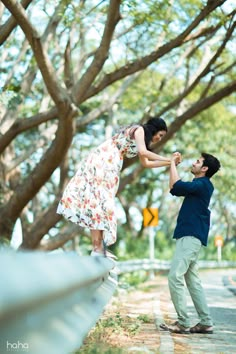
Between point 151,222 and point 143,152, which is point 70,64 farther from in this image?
point 143,152

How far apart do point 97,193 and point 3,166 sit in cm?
1100

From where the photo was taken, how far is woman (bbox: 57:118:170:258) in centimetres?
700

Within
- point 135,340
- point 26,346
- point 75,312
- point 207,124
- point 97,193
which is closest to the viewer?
point 26,346

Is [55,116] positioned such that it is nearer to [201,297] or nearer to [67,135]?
[67,135]

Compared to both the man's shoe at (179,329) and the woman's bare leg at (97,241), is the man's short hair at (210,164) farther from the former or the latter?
the man's shoe at (179,329)

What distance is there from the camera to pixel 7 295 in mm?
1782

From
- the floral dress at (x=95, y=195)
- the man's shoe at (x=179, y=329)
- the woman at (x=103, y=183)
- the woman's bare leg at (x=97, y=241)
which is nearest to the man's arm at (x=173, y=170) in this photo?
the woman at (x=103, y=183)

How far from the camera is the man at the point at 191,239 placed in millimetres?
7312

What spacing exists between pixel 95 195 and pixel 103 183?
0.48ft

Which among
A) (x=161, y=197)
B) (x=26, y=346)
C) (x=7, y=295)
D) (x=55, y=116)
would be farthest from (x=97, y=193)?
(x=161, y=197)

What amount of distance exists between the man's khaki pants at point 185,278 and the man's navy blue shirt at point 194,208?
0.25 ft

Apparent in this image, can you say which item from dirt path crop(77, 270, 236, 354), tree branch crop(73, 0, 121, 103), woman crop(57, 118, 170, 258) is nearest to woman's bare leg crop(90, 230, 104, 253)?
woman crop(57, 118, 170, 258)

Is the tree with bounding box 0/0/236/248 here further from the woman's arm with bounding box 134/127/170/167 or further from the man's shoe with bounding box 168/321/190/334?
the man's shoe with bounding box 168/321/190/334

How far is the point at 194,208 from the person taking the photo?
7.59 metres
